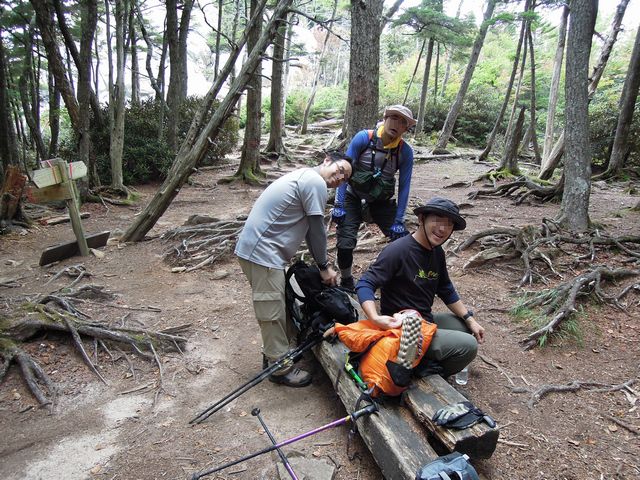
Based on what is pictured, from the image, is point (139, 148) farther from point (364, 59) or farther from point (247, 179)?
point (364, 59)

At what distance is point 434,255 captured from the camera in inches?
120

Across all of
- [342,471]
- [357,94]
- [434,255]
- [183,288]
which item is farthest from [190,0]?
[342,471]

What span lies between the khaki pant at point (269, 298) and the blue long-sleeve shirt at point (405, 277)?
0.74 metres

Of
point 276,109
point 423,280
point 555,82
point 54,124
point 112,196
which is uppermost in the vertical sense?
point 555,82

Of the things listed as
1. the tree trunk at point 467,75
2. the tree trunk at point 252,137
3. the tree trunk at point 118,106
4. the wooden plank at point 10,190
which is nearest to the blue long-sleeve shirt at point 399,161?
the wooden plank at point 10,190

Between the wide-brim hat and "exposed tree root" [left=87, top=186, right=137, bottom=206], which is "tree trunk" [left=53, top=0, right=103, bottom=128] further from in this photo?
the wide-brim hat

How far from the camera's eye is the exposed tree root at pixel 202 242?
6656 millimetres

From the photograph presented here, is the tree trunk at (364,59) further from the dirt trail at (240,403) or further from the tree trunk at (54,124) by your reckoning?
the tree trunk at (54,124)

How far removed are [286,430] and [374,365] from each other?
0.89 meters

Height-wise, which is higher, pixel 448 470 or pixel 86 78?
pixel 86 78

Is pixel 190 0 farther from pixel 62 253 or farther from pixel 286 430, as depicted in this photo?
pixel 286 430

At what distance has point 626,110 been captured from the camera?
34.5ft

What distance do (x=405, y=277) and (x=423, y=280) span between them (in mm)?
156

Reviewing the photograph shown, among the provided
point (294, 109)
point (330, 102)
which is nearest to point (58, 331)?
point (294, 109)
